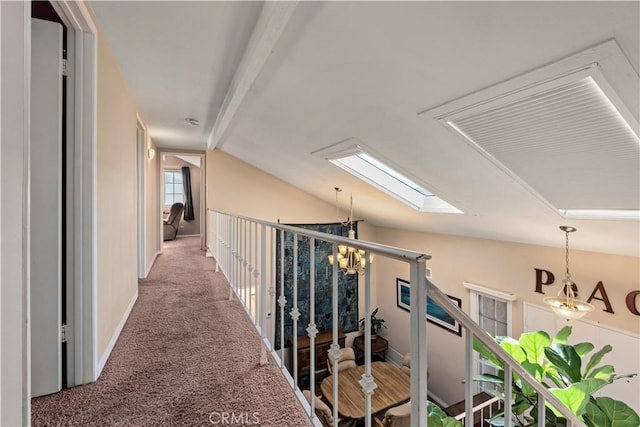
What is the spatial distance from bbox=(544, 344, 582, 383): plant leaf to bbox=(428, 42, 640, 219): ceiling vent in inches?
44.4

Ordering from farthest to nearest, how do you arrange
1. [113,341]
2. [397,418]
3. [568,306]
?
[397,418] → [568,306] → [113,341]

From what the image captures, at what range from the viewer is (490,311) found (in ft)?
14.6

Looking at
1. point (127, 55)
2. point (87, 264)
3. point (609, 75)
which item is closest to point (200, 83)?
point (127, 55)

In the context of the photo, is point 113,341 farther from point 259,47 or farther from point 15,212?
point 259,47

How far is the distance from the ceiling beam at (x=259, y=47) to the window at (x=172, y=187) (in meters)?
6.75

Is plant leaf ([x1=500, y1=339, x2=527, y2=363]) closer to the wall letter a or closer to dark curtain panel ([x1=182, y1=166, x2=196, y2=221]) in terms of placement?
the wall letter a

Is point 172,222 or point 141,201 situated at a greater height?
point 141,201

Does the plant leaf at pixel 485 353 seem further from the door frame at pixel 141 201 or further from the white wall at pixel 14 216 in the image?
the door frame at pixel 141 201

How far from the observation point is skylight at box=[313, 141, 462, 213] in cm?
364

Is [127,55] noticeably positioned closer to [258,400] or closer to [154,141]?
[258,400]

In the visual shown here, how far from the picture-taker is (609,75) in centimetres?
125

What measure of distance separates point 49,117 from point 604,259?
485 centimetres

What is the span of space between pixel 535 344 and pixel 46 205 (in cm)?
321

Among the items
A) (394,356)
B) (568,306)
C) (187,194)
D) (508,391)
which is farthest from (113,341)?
(187,194)
